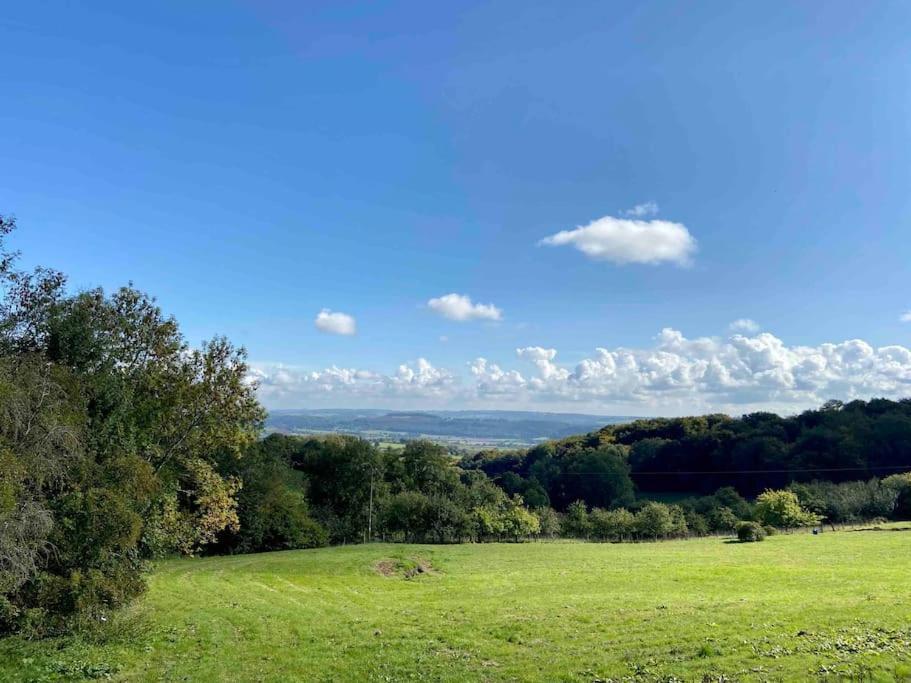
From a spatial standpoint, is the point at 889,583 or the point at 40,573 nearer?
the point at 40,573

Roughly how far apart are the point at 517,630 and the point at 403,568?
25880 millimetres

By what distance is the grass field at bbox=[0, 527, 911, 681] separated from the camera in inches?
510

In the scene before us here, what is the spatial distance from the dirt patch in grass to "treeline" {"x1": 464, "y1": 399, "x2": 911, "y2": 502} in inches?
2451

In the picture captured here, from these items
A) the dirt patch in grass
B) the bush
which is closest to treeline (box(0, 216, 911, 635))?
the dirt patch in grass

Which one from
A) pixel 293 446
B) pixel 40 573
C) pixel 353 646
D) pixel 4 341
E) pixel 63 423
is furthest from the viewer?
pixel 293 446

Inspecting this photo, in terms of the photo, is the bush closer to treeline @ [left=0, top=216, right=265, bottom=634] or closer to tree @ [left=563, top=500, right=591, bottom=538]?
tree @ [left=563, top=500, right=591, bottom=538]

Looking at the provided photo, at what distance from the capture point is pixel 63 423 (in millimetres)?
18828

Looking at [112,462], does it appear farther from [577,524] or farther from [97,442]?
[577,524]

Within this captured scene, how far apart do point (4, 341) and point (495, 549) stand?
46558 millimetres

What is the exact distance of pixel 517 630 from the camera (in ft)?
56.7

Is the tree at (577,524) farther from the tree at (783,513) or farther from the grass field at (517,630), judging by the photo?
the grass field at (517,630)

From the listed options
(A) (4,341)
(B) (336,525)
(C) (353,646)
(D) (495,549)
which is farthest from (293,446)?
(C) (353,646)

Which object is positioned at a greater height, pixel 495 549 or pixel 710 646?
pixel 710 646

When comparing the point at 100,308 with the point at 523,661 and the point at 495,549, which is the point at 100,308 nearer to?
the point at 523,661
